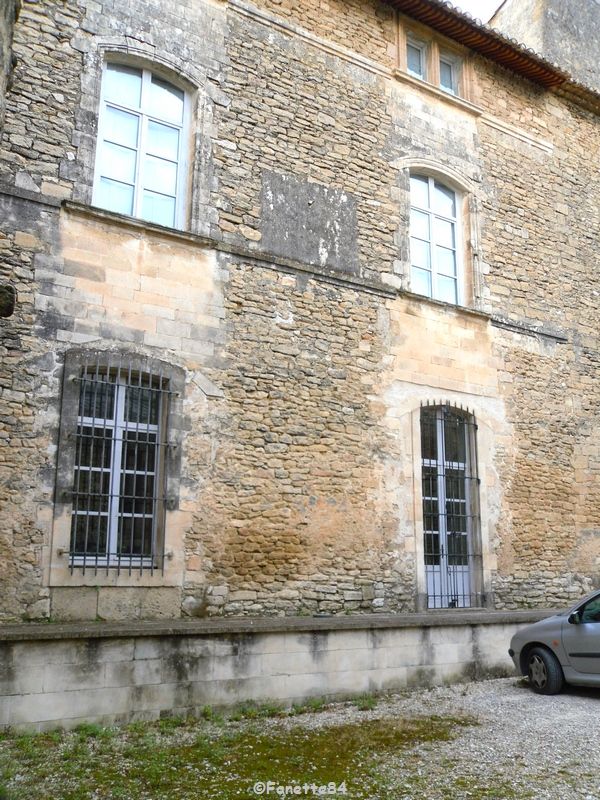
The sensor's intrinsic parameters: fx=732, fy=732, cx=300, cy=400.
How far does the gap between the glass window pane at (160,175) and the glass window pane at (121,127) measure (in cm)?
26

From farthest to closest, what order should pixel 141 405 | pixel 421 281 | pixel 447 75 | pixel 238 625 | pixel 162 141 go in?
pixel 447 75
pixel 421 281
pixel 162 141
pixel 141 405
pixel 238 625

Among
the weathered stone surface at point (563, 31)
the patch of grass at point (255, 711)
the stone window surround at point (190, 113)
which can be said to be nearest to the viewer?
the patch of grass at point (255, 711)

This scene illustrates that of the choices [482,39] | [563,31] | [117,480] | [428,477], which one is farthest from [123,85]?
[563,31]

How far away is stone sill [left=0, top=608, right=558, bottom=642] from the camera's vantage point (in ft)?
18.7

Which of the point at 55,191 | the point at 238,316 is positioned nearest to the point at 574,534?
the point at 238,316

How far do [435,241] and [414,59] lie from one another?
281cm

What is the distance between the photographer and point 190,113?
8.59 metres

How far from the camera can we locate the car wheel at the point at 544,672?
23.4 ft

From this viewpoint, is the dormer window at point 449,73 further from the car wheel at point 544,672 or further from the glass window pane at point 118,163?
the car wheel at point 544,672

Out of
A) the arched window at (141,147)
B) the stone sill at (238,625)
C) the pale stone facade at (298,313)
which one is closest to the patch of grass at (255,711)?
the stone sill at (238,625)

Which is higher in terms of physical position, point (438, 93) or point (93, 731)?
point (438, 93)

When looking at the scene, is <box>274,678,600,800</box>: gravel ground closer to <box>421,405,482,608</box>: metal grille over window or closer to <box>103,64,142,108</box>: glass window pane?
<box>421,405,482,608</box>: metal grille over window

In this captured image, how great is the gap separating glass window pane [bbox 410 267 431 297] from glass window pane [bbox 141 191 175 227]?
3.39 m

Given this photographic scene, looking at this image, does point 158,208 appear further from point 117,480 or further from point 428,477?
point 428,477
